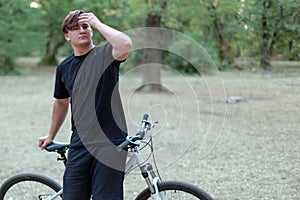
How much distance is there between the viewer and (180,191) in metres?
2.54

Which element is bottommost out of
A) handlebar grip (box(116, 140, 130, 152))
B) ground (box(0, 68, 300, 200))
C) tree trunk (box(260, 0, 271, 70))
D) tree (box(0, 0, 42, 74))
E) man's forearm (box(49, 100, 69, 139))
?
ground (box(0, 68, 300, 200))

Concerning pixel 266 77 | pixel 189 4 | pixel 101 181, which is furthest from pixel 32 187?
pixel 189 4

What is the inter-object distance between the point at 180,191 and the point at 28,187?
4.08ft

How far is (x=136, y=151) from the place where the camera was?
96.7 inches

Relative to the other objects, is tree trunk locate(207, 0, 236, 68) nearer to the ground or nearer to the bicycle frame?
the ground

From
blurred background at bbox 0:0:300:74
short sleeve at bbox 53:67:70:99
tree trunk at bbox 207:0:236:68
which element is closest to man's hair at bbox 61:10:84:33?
short sleeve at bbox 53:67:70:99

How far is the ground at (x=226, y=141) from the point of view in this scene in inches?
154

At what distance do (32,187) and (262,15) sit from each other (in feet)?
7.98

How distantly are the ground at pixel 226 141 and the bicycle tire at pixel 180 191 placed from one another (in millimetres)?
806

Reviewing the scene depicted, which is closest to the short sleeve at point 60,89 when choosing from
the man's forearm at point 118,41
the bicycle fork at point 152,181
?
the man's forearm at point 118,41

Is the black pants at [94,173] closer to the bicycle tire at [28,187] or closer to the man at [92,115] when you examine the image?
the man at [92,115]

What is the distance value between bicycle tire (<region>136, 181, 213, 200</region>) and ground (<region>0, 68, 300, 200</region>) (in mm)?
806

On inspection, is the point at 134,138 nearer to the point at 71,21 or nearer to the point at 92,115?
the point at 92,115

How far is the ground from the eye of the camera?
3904 millimetres
